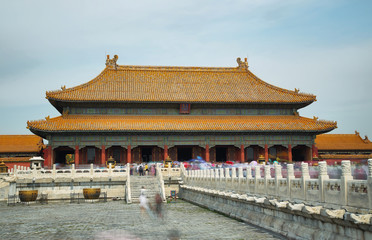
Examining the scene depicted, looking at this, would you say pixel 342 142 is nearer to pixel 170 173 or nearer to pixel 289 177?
pixel 170 173

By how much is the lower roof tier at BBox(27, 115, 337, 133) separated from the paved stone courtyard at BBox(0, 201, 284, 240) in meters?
25.4

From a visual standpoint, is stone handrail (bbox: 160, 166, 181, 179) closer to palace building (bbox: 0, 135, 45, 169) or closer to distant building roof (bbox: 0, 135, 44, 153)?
palace building (bbox: 0, 135, 45, 169)

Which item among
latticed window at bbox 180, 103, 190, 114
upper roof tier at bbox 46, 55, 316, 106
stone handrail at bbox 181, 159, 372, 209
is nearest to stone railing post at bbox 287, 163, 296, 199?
stone handrail at bbox 181, 159, 372, 209

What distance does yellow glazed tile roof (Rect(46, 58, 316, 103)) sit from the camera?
5278 cm

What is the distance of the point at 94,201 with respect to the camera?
33.8 m

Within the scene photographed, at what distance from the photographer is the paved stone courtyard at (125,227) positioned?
1602 centimetres

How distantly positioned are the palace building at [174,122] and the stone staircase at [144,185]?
12297 mm

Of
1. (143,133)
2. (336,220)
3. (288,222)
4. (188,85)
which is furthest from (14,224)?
(188,85)

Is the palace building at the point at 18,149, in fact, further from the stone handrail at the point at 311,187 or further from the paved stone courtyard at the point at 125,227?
the stone handrail at the point at 311,187

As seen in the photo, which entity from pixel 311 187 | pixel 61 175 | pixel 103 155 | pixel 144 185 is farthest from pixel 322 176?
pixel 103 155

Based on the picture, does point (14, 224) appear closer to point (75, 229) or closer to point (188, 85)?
point (75, 229)

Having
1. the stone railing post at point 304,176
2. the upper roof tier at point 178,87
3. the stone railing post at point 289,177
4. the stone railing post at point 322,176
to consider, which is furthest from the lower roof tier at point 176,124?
the stone railing post at point 322,176

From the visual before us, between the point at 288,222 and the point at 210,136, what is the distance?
37674 mm

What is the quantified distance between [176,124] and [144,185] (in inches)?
636
